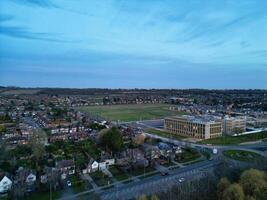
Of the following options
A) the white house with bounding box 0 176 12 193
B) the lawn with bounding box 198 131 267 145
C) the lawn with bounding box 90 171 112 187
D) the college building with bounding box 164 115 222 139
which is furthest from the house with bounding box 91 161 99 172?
the college building with bounding box 164 115 222 139

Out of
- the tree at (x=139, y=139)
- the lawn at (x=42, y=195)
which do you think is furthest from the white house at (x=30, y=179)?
the tree at (x=139, y=139)

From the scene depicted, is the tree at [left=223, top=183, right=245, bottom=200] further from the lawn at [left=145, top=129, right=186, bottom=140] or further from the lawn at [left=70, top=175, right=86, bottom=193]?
the lawn at [left=145, top=129, right=186, bottom=140]

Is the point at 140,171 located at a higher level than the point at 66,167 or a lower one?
lower

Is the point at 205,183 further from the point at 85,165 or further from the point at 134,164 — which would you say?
the point at 85,165

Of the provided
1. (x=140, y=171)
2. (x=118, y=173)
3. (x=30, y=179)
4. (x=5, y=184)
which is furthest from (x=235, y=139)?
(x=5, y=184)

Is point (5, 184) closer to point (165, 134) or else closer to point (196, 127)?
point (165, 134)

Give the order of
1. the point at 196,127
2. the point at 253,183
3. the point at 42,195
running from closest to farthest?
1. the point at 253,183
2. the point at 42,195
3. the point at 196,127
